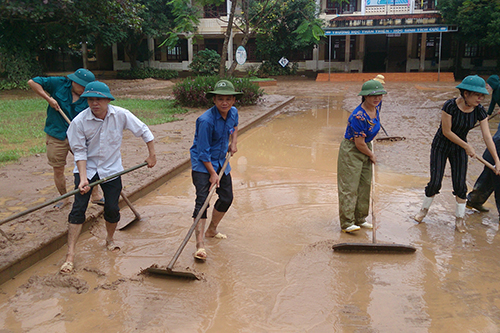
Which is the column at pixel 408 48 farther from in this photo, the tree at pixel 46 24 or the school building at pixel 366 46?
the tree at pixel 46 24

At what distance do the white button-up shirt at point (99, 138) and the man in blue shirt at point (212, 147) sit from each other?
0.55m

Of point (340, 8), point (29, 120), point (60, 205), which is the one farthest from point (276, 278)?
point (340, 8)

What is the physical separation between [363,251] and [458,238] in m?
1.17

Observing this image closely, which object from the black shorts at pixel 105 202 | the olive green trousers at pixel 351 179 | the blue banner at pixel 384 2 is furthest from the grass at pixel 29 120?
the blue banner at pixel 384 2

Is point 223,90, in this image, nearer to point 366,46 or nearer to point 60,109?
point 60,109

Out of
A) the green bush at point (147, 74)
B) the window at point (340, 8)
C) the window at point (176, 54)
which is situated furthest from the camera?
the window at point (176, 54)

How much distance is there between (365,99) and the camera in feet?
14.6

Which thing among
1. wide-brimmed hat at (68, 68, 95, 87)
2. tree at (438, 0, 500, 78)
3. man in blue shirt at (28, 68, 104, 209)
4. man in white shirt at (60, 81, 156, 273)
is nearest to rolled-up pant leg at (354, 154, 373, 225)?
man in white shirt at (60, 81, 156, 273)

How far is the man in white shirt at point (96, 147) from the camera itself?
368cm

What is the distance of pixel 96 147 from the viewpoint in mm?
3840

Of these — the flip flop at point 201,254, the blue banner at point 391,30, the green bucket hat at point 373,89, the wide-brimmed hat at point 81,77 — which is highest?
the blue banner at point 391,30

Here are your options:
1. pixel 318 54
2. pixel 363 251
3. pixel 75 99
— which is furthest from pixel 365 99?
pixel 318 54

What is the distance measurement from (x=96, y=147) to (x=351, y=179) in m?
2.60

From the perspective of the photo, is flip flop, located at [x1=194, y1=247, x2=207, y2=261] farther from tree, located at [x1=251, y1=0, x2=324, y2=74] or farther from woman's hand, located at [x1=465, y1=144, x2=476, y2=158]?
A: tree, located at [x1=251, y1=0, x2=324, y2=74]
